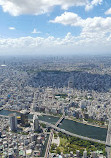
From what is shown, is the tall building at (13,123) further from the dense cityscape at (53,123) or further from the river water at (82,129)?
the river water at (82,129)

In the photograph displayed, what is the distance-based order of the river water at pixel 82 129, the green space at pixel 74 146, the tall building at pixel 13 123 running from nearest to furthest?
the green space at pixel 74 146
the river water at pixel 82 129
the tall building at pixel 13 123

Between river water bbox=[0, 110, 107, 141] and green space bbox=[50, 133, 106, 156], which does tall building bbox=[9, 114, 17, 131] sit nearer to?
river water bbox=[0, 110, 107, 141]

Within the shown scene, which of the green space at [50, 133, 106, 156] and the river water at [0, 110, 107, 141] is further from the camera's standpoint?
the river water at [0, 110, 107, 141]

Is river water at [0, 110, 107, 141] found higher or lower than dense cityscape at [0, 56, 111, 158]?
lower

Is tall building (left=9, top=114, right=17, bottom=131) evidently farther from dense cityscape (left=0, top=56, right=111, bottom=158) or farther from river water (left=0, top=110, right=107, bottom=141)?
river water (left=0, top=110, right=107, bottom=141)

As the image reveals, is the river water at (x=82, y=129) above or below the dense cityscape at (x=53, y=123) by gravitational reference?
below

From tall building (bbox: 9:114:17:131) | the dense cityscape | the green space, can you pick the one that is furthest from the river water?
tall building (bbox: 9:114:17:131)

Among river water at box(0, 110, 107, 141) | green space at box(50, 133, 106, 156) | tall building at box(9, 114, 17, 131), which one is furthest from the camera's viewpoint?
tall building at box(9, 114, 17, 131)

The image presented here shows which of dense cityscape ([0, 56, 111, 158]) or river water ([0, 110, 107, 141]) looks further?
river water ([0, 110, 107, 141])

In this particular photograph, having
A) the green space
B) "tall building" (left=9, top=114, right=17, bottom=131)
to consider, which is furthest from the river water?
"tall building" (left=9, top=114, right=17, bottom=131)

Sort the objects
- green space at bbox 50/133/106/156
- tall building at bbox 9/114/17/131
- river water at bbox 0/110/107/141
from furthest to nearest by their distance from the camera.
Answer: tall building at bbox 9/114/17/131, river water at bbox 0/110/107/141, green space at bbox 50/133/106/156

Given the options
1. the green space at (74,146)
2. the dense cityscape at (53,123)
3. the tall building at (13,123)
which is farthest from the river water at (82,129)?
the tall building at (13,123)
